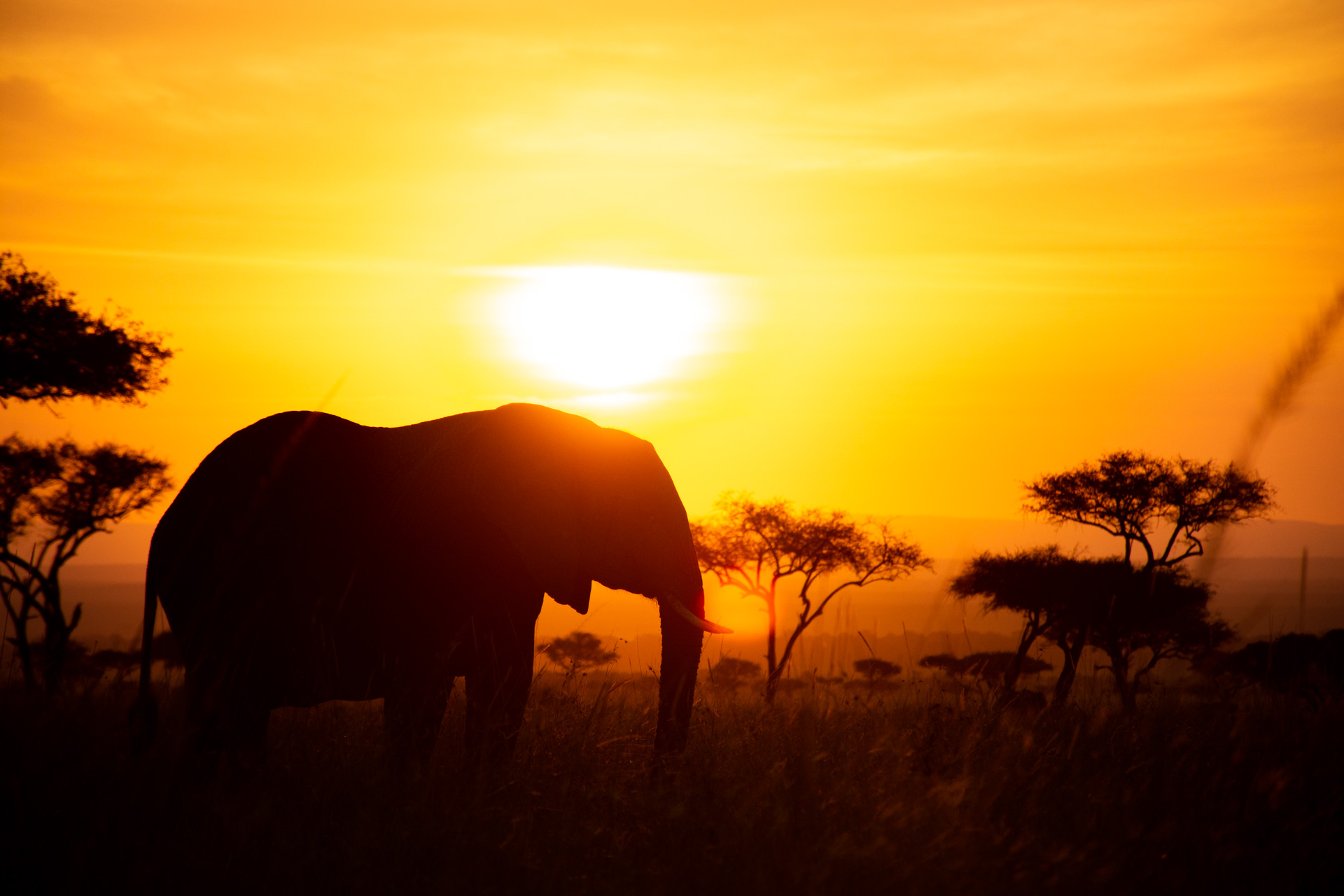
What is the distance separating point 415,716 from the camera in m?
7.25

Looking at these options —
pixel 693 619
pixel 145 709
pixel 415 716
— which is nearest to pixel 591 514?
pixel 693 619

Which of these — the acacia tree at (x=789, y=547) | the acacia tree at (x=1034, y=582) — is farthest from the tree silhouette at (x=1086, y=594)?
the acacia tree at (x=789, y=547)

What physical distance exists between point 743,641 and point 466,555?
66731 mm

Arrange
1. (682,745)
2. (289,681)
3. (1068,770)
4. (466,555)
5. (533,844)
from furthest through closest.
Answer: (466,555) < (289,681) < (682,745) < (1068,770) < (533,844)

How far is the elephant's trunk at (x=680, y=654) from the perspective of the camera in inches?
307

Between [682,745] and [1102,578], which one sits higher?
[1102,578]

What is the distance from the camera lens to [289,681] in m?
7.75

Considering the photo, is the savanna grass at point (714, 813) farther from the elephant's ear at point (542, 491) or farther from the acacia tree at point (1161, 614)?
the acacia tree at point (1161, 614)

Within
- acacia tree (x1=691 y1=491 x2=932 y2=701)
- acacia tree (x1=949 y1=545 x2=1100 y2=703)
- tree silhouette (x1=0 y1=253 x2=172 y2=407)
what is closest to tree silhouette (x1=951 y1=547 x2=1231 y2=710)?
acacia tree (x1=949 y1=545 x2=1100 y2=703)

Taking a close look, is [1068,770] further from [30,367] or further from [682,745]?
[30,367]

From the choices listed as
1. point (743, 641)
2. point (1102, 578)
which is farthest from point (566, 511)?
point (743, 641)

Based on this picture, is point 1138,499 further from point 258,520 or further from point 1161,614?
point 258,520

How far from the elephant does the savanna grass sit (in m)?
0.74

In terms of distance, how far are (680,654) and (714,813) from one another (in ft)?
10.4
